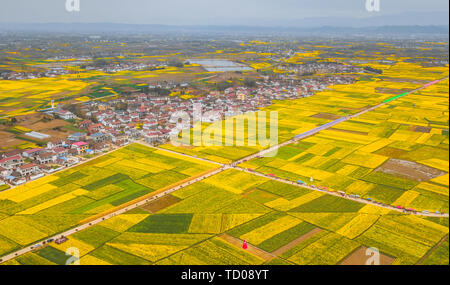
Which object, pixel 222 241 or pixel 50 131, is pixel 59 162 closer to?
pixel 50 131

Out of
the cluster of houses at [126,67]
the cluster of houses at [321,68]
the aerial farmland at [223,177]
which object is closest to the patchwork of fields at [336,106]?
the aerial farmland at [223,177]

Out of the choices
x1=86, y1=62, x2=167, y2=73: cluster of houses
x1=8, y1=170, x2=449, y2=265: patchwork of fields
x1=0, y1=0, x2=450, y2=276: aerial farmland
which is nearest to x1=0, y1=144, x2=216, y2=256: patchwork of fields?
x1=0, y1=0, x2=450, y2=276: aerial farmland

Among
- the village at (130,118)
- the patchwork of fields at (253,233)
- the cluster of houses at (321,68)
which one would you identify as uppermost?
the cluster of houses at (321,68)

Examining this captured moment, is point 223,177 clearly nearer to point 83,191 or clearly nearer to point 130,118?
point 83,191

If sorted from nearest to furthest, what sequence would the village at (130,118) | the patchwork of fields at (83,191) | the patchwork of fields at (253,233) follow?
the patchwork of fields at (253,233)
the patchwork of fields at (83,191)
the village at (130,118)

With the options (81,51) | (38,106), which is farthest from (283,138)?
(81,51)

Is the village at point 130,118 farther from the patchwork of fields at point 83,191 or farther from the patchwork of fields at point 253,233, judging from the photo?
the patchwork of fields at point 253,233
